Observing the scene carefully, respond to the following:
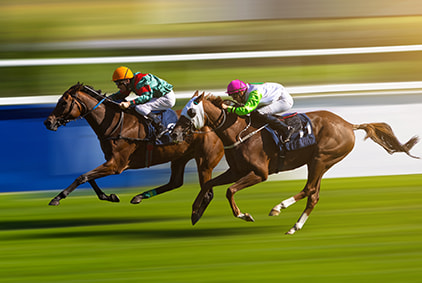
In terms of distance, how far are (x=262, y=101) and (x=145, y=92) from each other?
4.35 ft

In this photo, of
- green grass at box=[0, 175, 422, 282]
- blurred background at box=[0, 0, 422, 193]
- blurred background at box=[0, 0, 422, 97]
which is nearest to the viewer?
green grass at box=[0, 175, 422, 282]

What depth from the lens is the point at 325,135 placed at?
7.29 meters

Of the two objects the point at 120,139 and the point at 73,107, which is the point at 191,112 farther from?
the point at 73,107

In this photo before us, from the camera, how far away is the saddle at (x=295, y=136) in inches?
279

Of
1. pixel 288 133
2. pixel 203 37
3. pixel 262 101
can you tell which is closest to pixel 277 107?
pixel 262 101

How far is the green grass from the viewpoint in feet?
18.8

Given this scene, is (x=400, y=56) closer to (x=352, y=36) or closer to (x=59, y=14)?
(x=352, y=36)

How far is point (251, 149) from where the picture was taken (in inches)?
275

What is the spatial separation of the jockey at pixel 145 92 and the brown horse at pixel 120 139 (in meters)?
0.13

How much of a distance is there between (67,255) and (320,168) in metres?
2.53

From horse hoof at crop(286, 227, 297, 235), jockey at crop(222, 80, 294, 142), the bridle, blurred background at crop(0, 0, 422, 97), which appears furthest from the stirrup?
blurred background at crop(0, 0, 422, 97)

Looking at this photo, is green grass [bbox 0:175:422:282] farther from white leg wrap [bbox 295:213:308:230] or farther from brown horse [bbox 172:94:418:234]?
brown horse [bbox 172:94:418:234]

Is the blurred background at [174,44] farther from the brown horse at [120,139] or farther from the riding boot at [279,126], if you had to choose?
the riding boot at [279,126]

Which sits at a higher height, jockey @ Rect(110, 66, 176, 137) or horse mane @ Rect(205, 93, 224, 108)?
horse mane @ Rect(205, 93, 224, 108)
